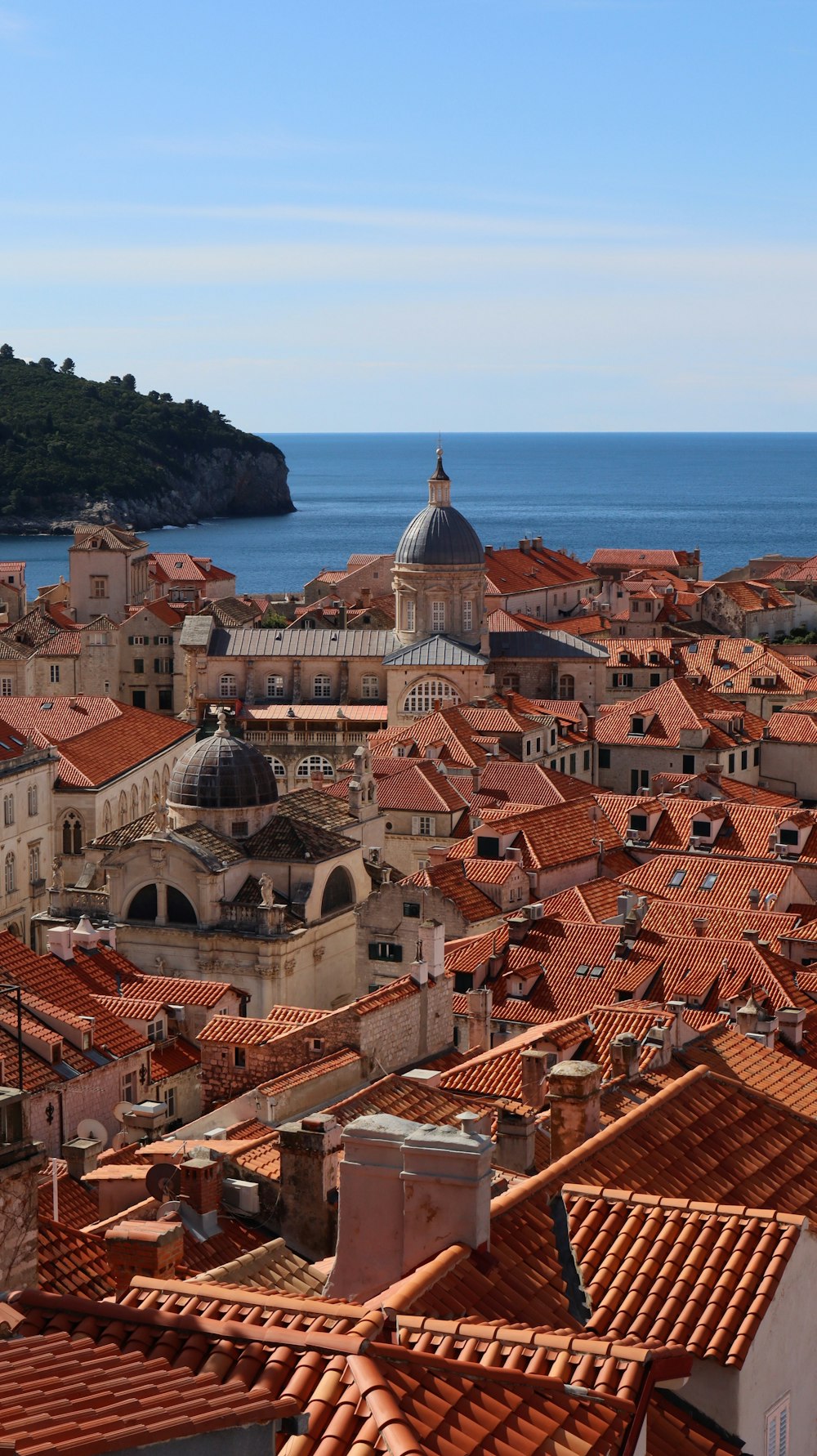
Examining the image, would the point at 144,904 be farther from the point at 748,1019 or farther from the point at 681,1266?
the point at 681,1266

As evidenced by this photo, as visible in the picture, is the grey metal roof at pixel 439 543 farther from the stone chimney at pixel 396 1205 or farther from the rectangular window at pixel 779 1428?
the stone chimney at pixel 396 1205

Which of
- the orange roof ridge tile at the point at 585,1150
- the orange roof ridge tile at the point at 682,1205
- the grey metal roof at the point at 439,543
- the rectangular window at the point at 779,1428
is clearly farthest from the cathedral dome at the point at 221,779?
the grey metal roof at the point at 439,543

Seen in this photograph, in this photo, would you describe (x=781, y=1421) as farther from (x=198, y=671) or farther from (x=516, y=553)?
(x=516, y=553)

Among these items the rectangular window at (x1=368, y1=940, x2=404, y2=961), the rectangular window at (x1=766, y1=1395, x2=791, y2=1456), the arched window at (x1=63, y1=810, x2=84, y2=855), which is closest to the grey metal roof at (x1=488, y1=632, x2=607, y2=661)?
the arched window at (x1=63, y1=810, x2=84, y2=855)

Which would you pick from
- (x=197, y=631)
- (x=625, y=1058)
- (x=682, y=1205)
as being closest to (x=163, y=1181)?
(x=625, y=1058)

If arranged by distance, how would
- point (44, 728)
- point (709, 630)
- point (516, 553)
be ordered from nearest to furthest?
point (44, 728) < point (709, 630) < point (516, 553)

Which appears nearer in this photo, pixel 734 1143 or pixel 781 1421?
pixel 781 1421

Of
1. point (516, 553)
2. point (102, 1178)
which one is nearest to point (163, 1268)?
point (102, 1178)
